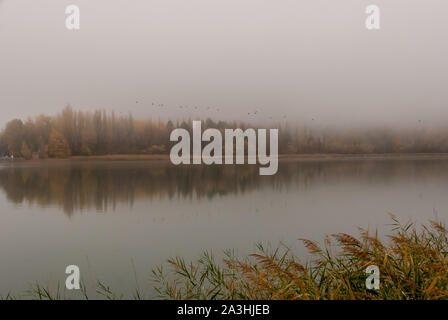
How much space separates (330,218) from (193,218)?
682 centimetres

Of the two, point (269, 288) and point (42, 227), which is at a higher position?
point (269, 288)

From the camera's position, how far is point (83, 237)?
404 inches

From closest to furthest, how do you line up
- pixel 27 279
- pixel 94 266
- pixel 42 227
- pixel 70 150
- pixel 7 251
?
1. pixel 27 279
2. pixel 94 266
3. pixel 7 251
4. pixel 70 150
5. pixel 42 227

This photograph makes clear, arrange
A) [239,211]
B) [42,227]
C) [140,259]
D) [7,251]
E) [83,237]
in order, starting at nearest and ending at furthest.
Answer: [140,259] → [7,251] → [83,237] → [42,227] → [239,211]

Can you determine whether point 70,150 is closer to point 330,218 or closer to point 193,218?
point 193,218

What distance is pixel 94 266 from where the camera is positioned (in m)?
7.44

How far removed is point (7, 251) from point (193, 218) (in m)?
7.39

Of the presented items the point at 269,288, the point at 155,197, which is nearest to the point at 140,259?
the point at 269,288

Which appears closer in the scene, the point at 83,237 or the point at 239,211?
the point at 83,237

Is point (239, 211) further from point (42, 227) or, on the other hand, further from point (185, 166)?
point (185, 166)

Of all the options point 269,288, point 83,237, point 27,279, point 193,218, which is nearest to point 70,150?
point 83,237
